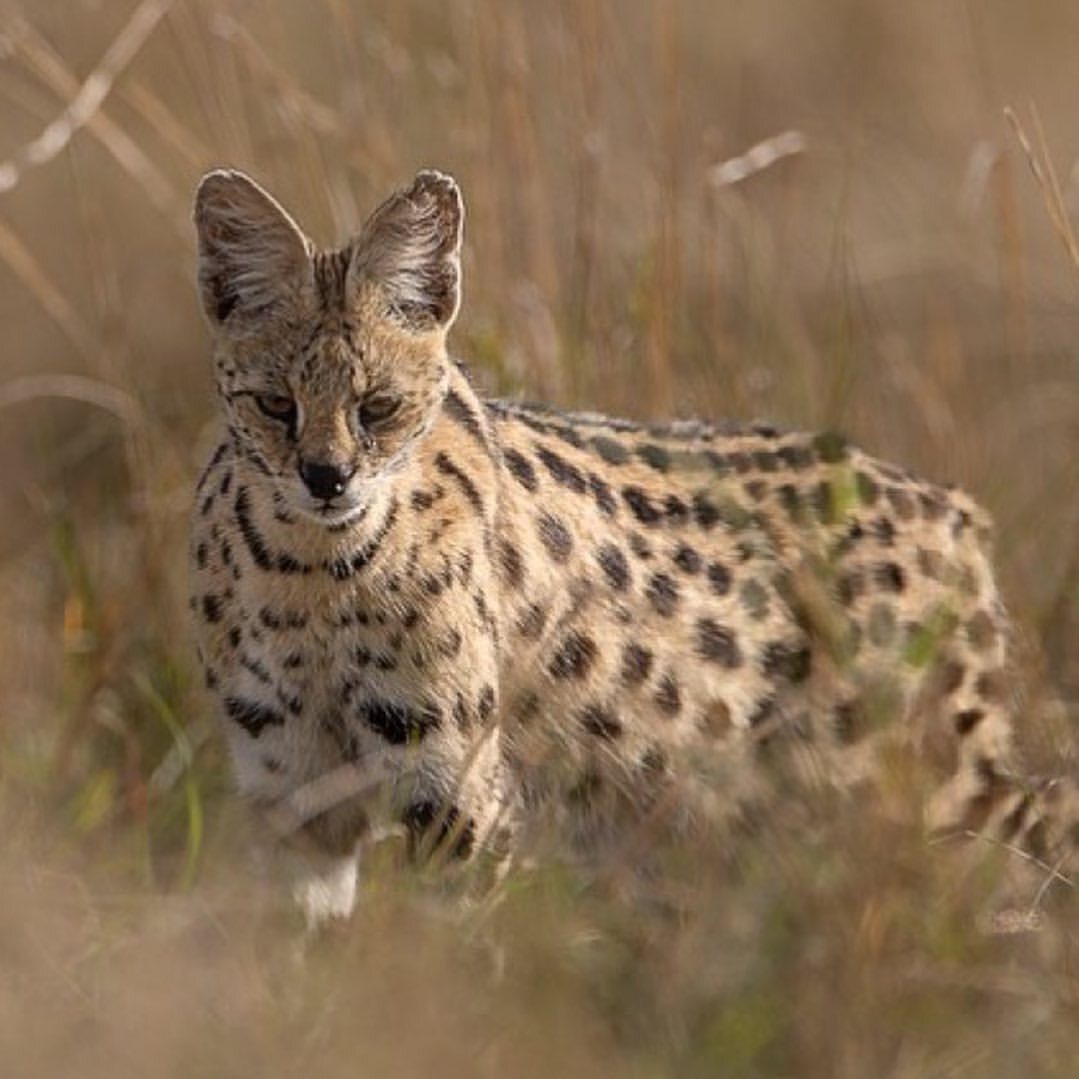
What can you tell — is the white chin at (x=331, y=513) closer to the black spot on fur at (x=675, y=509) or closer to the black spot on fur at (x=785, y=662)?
the black spot on fur at (x=675, y=509)

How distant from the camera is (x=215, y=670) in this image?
594cm

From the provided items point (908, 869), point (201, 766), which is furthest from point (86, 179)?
point (908, 869)

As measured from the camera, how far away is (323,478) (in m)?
5.43

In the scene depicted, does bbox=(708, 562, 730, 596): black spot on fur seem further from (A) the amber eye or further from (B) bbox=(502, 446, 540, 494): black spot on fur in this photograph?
(A) the amber eye

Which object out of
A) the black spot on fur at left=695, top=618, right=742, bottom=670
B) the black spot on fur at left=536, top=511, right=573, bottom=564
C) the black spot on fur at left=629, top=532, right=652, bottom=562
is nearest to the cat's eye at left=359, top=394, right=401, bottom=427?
the black spot on fur at left=536, top=511, right=573, bottom=564

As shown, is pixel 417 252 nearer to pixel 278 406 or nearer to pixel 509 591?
pixel 278 406

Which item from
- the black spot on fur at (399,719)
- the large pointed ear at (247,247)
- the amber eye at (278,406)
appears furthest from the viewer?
the black spot on fur at (399,719)

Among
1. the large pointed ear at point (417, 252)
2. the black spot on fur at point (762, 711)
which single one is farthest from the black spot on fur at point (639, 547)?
the large pointed ear at point (417, 252)

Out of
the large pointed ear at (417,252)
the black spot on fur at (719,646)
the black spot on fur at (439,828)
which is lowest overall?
the black spot on fur at (439,828)

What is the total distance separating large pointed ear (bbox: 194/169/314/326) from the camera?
562cm

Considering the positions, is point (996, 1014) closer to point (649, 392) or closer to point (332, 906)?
point (332, 906)

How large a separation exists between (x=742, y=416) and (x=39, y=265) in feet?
12.4

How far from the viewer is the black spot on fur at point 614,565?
6.23 meters

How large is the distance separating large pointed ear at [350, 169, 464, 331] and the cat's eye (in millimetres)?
190
